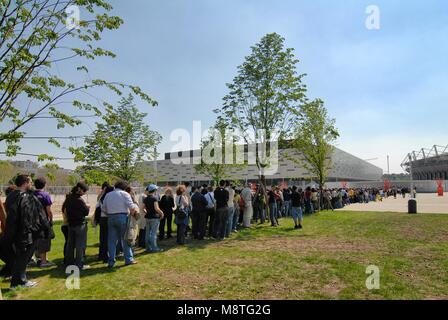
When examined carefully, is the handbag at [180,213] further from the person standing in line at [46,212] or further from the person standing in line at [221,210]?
→ the person standing in line at [46,212]

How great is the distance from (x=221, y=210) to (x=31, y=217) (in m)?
6.67

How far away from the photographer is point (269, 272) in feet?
22.3

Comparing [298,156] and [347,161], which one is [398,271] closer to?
[298,156]

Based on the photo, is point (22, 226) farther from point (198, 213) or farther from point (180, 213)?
point (198, 213)

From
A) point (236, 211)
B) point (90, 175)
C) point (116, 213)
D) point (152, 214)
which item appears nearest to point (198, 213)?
point (152, 214)

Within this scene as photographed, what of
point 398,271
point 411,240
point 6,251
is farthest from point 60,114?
point 411,240

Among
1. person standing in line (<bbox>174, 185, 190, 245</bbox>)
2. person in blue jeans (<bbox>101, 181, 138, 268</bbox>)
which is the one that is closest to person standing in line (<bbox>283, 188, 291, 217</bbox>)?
person standing in line (<bbox>174, 185, 190, 245</bbox>)

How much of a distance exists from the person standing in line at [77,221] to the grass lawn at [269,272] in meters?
0.48

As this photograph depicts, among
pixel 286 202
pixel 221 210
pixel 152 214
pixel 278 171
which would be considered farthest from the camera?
pixel 278 171

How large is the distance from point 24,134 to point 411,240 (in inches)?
451

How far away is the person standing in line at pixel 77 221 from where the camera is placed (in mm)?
7066

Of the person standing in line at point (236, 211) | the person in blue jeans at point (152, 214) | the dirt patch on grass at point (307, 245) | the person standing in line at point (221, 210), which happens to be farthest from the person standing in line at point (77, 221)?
the person standing in line at point (236, 211)

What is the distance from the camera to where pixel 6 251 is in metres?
6.04

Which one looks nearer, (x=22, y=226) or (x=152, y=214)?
(x=22, y=226)
